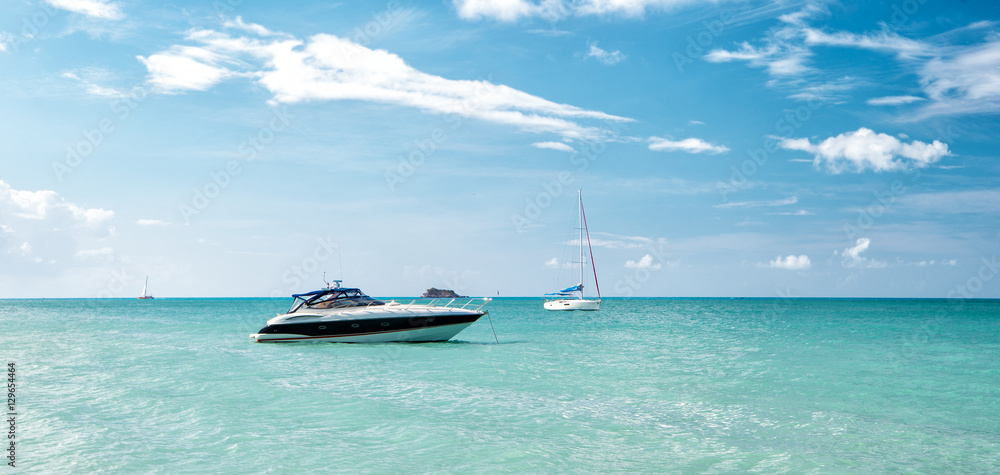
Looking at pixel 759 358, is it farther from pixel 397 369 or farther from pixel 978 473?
pixel 978 473

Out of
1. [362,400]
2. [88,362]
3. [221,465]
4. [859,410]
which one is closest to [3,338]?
[88,362]

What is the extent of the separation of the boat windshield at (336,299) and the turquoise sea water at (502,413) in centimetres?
367

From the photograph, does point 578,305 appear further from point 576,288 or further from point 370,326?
point 370,326

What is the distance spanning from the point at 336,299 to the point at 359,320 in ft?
6.15

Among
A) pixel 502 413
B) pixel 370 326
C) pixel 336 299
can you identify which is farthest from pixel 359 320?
pixel 502 413

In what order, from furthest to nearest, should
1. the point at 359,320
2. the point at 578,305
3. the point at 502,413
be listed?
the point at 578,305
the point at 359,320
the point at 502,413

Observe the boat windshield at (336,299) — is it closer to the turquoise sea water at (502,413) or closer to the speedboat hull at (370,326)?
the speedboat hull at (370,326)

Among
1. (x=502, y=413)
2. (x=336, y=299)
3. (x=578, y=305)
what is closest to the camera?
(x=502, y=413)

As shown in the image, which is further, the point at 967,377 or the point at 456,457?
the point at 967,377

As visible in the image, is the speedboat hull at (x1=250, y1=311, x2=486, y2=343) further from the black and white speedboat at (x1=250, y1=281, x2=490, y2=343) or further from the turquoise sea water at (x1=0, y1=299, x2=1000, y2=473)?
the turquoise sea water at (x1=0, y1=299, x2=1000, y2=473)

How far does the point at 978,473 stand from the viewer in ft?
30.3

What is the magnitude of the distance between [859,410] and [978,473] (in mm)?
4952

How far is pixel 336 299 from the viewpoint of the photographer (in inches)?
1154

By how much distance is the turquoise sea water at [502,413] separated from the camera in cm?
977
